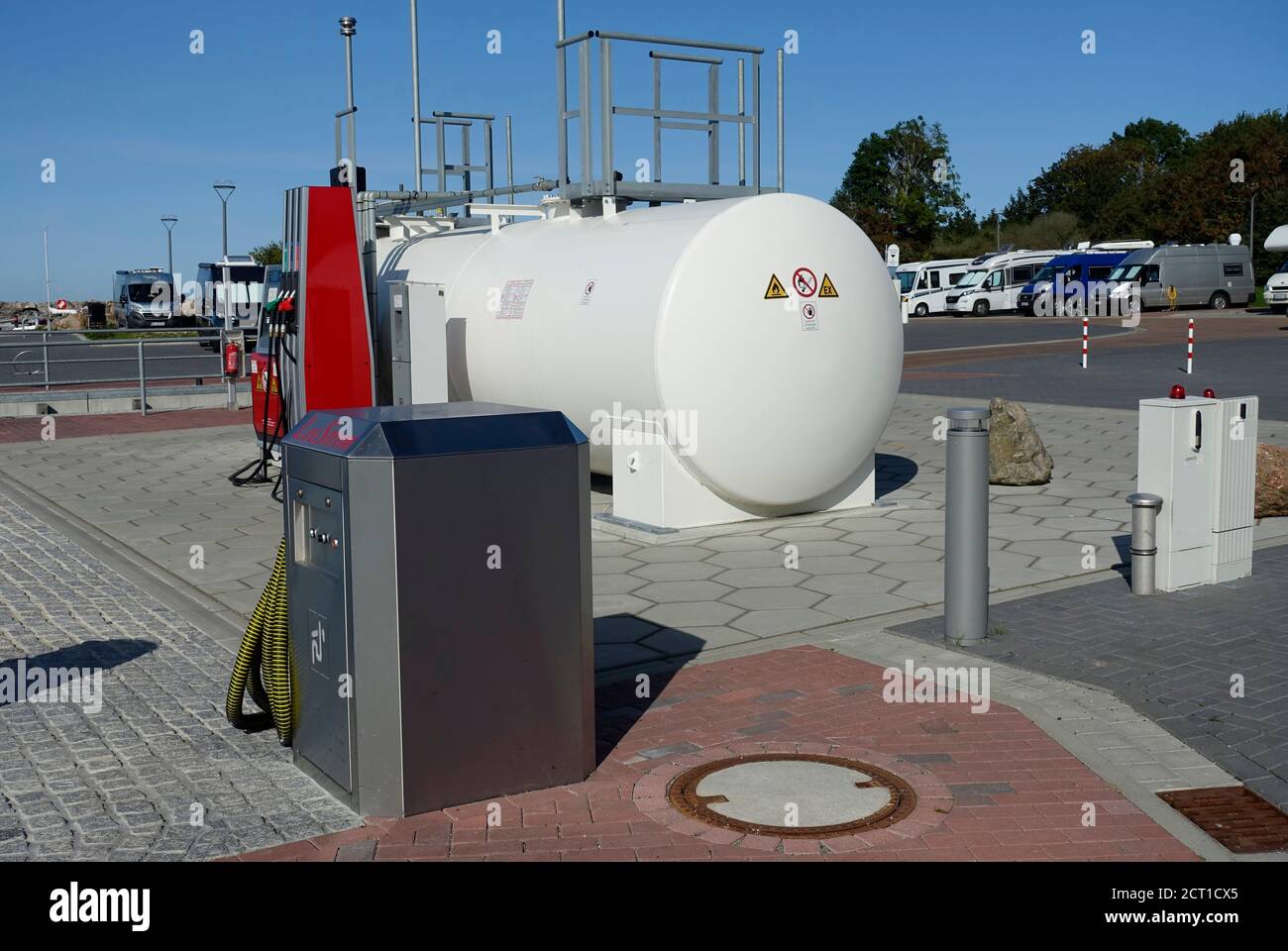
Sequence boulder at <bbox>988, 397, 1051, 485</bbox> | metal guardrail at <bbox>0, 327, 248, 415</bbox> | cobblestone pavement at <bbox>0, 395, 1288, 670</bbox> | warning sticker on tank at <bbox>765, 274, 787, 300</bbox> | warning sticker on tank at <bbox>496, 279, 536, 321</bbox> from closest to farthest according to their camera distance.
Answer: cobblestone pavement at <bbox>0, 395, 1288, 670</bbox>
warning sticker on tank at <bbox>765, 274, 787, 300</bbox>
warning sticker on tank at <bbox>496, 279, 536, 321</bbox>
boulder at <bbox>988, 397, 1051, 485</bbox>
metal guardrail at <bbox>0, 327, 248, 415</bbox>

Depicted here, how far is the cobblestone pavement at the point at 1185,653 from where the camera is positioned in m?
5.21

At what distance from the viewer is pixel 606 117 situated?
11.6m

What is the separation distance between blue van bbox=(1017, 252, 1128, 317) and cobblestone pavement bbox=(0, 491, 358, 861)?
141 ft

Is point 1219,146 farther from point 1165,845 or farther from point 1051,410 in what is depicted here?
point 1165,845

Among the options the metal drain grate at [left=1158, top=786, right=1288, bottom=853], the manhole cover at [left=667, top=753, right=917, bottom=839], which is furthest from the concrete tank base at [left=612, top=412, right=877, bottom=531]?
the metal drain grate at [left=1158, top=786, right=1288, bottom=853]

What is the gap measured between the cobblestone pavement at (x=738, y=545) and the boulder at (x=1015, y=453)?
104 mm

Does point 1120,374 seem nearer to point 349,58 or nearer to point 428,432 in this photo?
point 349,58

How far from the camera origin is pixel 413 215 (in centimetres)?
1510

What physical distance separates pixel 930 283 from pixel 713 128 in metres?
42.4

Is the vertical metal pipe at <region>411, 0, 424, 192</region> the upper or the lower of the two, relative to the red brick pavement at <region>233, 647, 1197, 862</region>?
upper

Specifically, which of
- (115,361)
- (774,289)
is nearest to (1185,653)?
(774,289)

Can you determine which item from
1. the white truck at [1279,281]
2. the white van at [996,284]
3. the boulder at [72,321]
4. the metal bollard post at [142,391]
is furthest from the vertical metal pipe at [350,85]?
the boulder at [72,321]

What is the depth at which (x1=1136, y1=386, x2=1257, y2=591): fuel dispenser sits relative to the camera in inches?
295

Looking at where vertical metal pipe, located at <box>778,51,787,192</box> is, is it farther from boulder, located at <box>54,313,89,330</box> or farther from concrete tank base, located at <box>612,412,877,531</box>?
boulder, located at <box>54,313,89,330</box>
